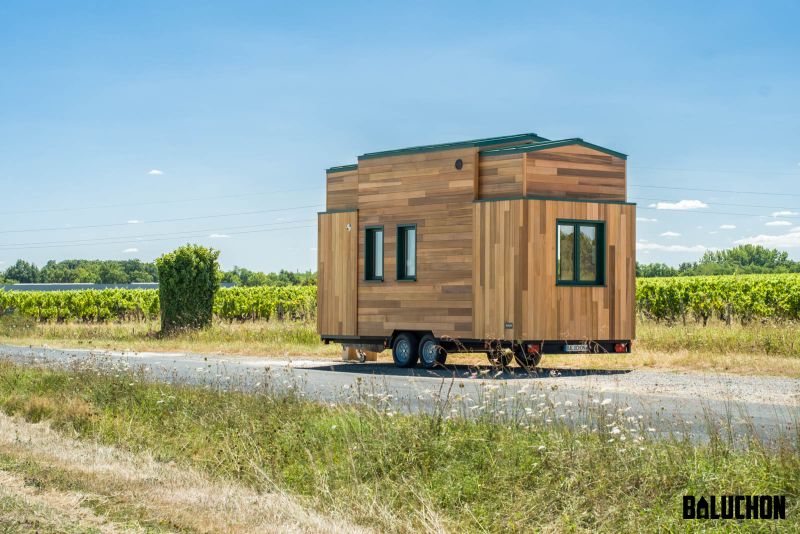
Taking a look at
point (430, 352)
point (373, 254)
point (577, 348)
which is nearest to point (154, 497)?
point (577, 348)

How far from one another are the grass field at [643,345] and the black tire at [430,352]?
2126mm

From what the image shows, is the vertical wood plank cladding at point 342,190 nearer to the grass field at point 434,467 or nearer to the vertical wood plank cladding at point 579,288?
the vertical wood plank cladding at point 579,288

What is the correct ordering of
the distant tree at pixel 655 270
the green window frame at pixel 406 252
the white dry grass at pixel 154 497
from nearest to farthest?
the white dry grass at pixel 154 497 < the green window frame at pixel 406 252 < the distant tree at pixel 655 270

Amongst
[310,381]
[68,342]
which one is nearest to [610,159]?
[310,381]

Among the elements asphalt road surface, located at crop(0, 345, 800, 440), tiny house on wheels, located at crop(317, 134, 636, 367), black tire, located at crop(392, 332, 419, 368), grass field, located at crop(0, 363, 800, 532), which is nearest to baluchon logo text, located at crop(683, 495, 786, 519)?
grass field, located at crop(0, 363, 800, 532)

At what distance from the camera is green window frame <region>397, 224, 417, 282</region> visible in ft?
71.1

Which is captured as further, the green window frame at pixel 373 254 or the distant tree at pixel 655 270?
the distant tree at pixel 655 270

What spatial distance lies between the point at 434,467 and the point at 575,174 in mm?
13290

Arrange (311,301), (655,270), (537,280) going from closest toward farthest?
1. (537,280)
2. (311,301)
3. (655,270)

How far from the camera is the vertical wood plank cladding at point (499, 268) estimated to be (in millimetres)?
19656

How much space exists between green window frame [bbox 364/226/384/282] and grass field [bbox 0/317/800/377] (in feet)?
9.44

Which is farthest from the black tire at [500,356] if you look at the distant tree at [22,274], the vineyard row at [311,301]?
the distant tree at [22,274]

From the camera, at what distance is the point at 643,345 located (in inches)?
918

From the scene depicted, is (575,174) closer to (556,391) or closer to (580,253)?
(580,253)
